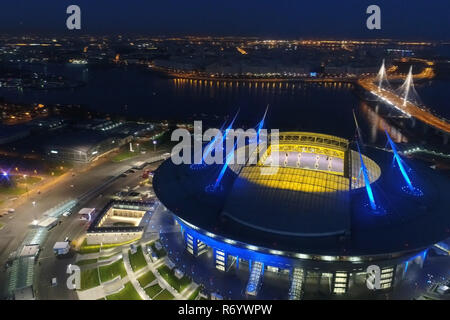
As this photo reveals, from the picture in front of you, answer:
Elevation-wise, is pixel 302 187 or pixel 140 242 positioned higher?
pixel 302 187

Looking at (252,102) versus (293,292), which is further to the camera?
(252,102)

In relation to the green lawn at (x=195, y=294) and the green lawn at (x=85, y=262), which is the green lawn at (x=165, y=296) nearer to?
the green lawn at (x=195, y=294)

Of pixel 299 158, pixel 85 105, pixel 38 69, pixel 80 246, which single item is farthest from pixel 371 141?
pixel 38 69

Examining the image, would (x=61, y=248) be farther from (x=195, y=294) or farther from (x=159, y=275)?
(x=195, y=294)

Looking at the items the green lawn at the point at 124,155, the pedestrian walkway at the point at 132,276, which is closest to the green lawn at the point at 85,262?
the pedestrian walkway at the point at 132,276

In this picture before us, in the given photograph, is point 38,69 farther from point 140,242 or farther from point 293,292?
point 293,292

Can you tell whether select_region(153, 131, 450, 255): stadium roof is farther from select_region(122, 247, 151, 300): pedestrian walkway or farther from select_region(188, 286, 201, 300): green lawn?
select_region(122, 247, 151, 300): pedestrian walkway

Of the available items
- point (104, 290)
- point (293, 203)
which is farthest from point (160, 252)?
point (293, 203)

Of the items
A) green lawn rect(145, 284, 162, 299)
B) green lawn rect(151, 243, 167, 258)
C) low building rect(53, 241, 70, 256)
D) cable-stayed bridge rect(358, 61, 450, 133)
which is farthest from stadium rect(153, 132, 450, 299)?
cable-stayed bridge rect(358, 61, 450, 133)
